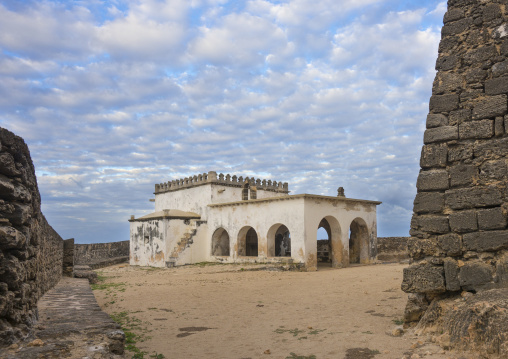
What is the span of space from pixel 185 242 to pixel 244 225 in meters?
4.15

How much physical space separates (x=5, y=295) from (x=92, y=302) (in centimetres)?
385

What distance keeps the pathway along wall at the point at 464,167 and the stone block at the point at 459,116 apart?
0.02m

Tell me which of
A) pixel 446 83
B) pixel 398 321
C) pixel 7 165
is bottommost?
pixel 398 321

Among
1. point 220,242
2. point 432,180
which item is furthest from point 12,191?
point 220,242

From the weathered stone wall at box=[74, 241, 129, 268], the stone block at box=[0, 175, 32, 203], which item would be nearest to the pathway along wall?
the stone block at box=[0, 175, 32, 203]

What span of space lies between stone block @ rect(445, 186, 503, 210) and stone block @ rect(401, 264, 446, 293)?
0.98 meters

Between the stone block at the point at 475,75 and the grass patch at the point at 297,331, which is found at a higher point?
the stone block at the point at 475,75

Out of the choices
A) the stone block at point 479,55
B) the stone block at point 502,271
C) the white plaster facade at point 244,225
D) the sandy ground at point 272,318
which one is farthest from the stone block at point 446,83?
the white plaster facade at point 244,225

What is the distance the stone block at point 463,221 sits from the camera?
5.84 meters

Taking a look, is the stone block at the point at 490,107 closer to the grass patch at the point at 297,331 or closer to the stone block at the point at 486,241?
the stone block at the point at 486,241

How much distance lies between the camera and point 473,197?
232 inches

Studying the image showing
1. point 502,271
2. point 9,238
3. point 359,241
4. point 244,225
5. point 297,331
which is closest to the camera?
point 9,238

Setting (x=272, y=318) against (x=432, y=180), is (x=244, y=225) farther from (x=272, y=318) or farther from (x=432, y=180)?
(x=432, y=180)

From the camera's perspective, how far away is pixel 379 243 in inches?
1009
